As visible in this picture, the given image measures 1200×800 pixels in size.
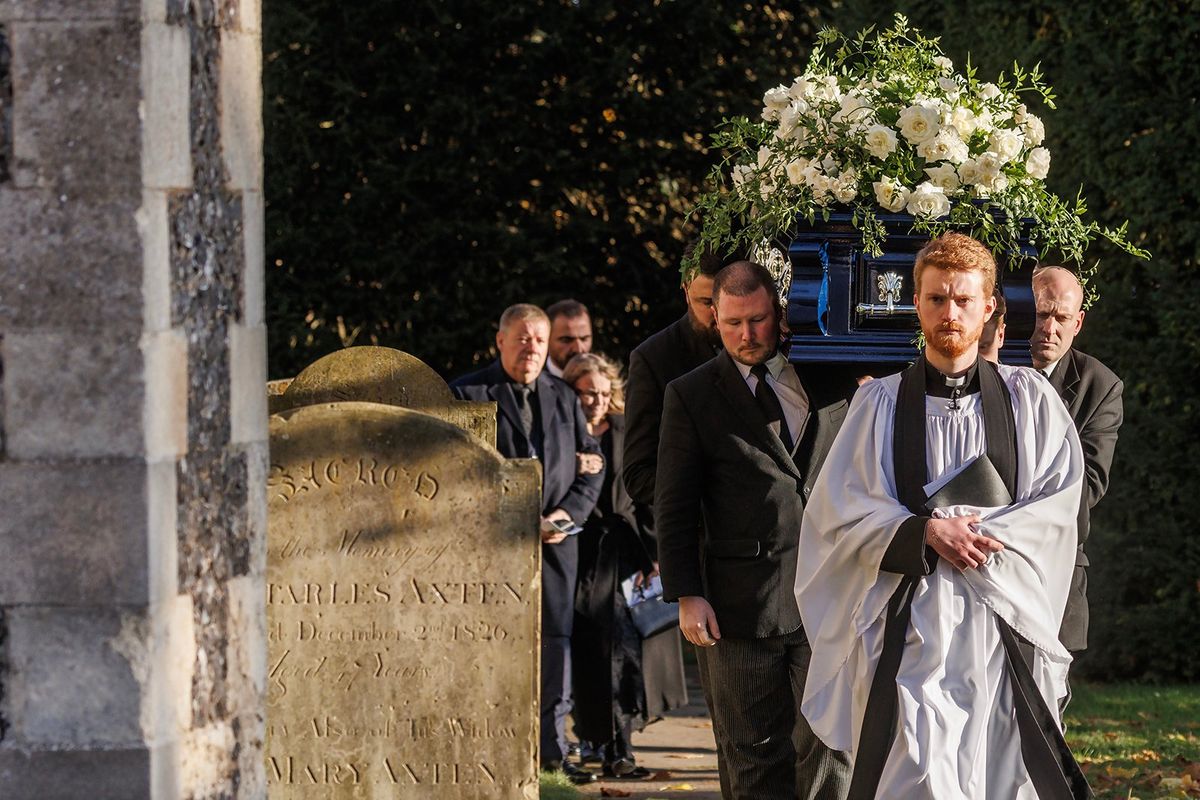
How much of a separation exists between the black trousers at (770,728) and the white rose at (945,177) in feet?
5.37

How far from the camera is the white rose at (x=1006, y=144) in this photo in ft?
19.7

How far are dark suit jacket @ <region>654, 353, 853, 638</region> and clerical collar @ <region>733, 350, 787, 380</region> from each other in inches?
1.9

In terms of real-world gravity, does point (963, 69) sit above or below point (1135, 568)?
above

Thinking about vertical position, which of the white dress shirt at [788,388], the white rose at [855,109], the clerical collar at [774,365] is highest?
the white rose at [855,109]

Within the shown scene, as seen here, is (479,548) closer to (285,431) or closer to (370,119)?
(285,431)

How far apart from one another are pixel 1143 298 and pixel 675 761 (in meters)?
4.15

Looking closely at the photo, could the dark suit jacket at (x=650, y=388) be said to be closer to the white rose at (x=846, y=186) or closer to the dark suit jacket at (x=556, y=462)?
the white rose at (x=846, y=186)

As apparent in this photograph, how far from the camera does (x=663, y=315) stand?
558 inches

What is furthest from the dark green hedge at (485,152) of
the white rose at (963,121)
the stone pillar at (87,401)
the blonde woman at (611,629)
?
the stone pillar at (87,401)

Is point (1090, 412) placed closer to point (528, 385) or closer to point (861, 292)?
point (861, 292)

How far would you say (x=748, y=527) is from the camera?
6.50 m

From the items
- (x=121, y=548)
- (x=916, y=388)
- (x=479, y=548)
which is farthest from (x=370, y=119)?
(x=121, y=548)

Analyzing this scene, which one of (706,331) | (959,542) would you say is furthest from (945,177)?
(706,331)

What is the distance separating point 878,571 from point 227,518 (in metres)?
1.97
